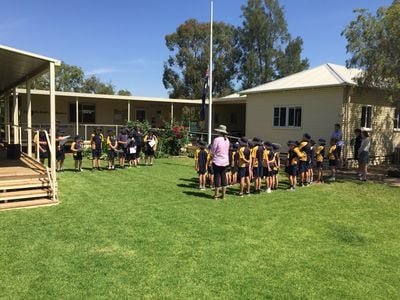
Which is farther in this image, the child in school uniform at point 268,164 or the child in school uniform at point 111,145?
the child in school uniform at point 111,145

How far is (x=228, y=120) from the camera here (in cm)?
2819

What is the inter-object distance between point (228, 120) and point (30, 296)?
81.2ft

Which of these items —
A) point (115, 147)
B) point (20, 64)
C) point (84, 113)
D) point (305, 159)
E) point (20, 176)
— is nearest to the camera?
point (20, 176)

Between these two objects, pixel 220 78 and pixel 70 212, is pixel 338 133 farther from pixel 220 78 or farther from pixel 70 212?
pixel 220 78

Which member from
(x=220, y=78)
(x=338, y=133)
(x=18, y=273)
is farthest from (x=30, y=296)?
(x=220, y=78)

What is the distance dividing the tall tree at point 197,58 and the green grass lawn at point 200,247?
3792 centimetres

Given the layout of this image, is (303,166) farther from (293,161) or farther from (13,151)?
(13,151)

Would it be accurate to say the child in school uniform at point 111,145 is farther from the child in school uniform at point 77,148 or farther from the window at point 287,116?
the window at point 287,116

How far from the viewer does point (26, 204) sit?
7945 mm

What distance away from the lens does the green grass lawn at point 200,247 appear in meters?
4.36

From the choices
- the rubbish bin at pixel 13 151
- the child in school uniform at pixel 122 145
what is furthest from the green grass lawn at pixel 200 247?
the child in school uniform at pixel 122 145

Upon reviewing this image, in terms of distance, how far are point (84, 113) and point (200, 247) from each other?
17869 mm

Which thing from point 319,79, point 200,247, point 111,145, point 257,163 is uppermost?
point 319,79

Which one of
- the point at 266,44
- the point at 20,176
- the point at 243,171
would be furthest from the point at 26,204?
the point at 266,44
